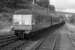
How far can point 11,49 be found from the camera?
1204 cm

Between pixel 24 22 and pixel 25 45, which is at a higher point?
pixel 24 22

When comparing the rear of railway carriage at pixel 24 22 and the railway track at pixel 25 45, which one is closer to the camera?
the railway track at pixel 25 45

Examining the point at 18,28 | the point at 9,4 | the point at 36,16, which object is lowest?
the point at 18,28

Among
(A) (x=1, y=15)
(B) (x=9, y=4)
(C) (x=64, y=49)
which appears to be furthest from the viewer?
(B) (x=9, y=4)

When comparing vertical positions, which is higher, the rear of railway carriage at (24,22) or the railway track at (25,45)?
the rear of railway carriage at (24,22)

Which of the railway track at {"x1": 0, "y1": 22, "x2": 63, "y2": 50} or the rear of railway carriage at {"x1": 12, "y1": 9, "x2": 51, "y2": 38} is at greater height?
the rear of railway carriage at {"x1": 12, "y1": 9, "x2": 51, "y2": 38}

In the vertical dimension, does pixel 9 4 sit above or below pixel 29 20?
above

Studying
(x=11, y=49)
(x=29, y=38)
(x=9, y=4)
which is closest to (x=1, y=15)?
(x=9, y=4)

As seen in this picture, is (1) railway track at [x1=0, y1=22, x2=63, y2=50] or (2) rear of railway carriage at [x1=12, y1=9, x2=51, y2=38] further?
(2) rear of railway carriage at [x1=12, y1=9, x2=51, y2=38]

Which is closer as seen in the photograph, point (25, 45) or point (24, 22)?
point (25, 45)

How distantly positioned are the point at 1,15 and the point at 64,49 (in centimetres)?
2237

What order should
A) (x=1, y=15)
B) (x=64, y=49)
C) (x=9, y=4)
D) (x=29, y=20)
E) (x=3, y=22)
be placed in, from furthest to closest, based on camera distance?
(x=9, y=4)
(x=1, y=15)
(x=3, y=22)
(x=29, y=20)
(x=64, y=49)

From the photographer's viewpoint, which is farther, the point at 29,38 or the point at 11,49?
the point at 29,38

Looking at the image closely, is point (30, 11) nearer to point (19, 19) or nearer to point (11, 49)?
point (19, 19)
